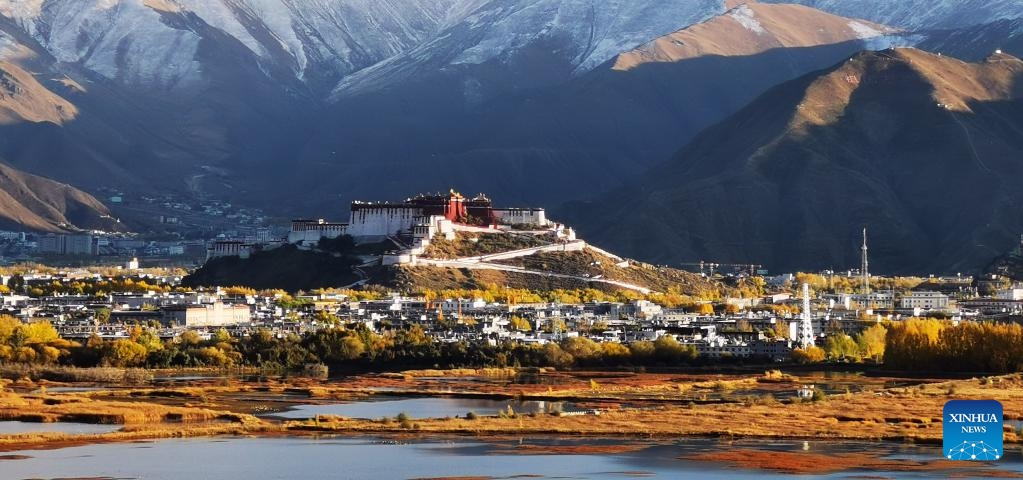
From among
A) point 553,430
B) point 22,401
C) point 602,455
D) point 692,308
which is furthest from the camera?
point 692,308

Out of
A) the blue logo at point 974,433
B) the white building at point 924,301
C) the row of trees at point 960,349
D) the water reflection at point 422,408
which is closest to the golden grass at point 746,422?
the water reflection at point 422,408

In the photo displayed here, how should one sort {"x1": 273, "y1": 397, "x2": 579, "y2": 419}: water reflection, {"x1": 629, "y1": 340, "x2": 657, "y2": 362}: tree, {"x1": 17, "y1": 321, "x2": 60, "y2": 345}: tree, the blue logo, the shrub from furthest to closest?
1. {"x1": 629, "y1": 340, "x2": 657, "y2": 362}: tree
2. {"x1": 17, "y1": 321, "x2": 60, "y2": 345}: tree
3. the shrub
4. {"x1": 273, "y1": 397, "x2": 579, "y2": 419}: water reflection
5. the blue logo

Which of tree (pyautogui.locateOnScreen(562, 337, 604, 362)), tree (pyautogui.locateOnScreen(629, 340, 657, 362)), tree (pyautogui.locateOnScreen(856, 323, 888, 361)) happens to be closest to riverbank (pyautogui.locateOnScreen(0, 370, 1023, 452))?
tree (pyautogui.locateOnScreen(562, 337, 604, 362))

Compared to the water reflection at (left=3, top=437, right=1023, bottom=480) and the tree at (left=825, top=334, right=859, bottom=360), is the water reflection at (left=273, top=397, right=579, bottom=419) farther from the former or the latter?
the tree at (left=825, top=334, right=859, bottom=360)

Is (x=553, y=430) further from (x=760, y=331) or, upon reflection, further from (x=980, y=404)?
(x=760, y=331)

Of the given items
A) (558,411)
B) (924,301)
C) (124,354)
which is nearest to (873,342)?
(124,354)

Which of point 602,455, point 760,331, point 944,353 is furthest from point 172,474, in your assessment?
point 760,331

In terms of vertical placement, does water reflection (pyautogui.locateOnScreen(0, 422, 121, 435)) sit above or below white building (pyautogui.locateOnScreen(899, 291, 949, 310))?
below
